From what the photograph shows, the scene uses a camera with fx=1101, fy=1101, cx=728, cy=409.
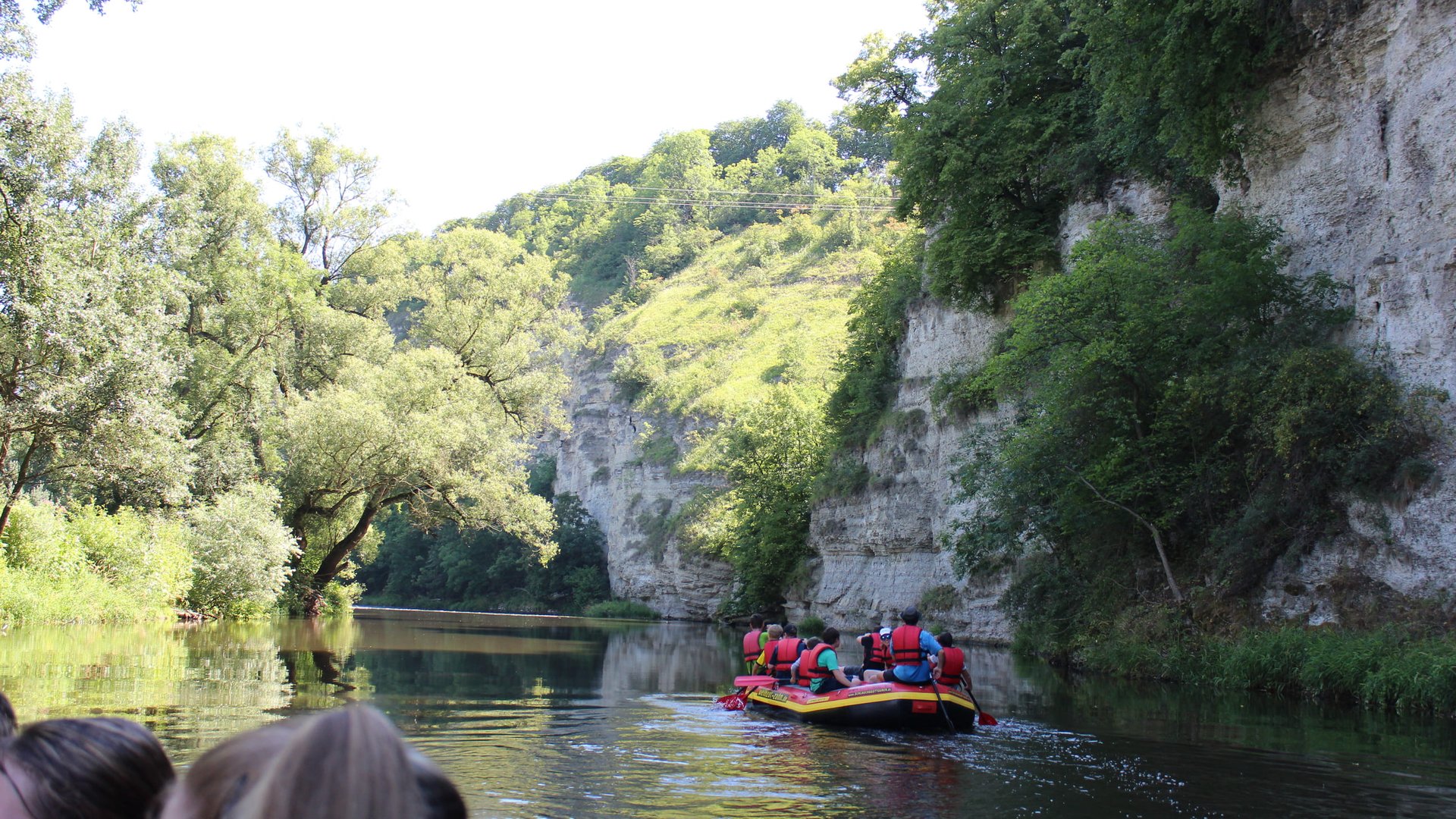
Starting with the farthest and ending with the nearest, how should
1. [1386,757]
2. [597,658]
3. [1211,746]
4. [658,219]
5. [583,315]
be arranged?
[658,219], [583,315], [597,658], [1211,746], [1386,757]

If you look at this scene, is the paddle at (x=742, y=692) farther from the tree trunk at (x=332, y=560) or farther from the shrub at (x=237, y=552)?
the tree trunk at (x=332, y=560)

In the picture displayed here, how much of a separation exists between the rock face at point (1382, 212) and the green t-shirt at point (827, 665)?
739 centimetres

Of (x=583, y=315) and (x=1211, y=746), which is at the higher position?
(x=583, y=315)

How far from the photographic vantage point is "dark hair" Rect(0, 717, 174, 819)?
188 centimetres

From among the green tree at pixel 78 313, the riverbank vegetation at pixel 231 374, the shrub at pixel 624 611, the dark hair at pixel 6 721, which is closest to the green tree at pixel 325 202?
the riverbank vegetation at pixel 231 374

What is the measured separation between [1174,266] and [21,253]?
20.9 metres

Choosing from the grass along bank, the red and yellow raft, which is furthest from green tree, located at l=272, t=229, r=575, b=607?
the red and yellow raft

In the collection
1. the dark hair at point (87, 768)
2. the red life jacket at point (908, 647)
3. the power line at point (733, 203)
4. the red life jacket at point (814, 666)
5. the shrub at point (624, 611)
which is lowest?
the shrub at point (624, 611)

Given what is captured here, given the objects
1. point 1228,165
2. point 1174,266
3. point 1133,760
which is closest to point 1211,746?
point 1133,760

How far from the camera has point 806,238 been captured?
81.5 metres

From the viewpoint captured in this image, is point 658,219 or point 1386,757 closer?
point 1386,757

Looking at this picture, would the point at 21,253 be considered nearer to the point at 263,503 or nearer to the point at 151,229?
the point at 151,229

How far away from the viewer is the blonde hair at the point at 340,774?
1.41 m

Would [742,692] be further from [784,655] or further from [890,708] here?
[890,708]
